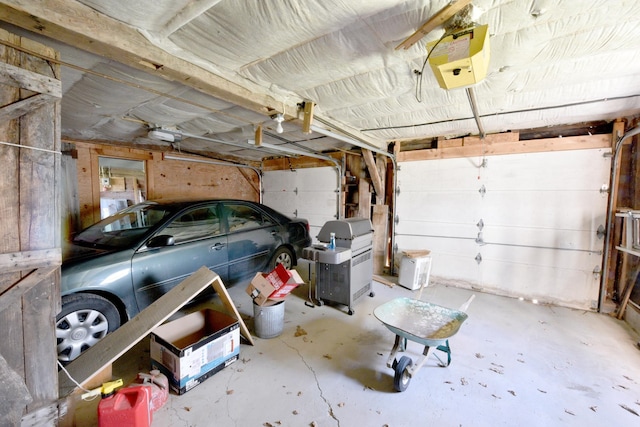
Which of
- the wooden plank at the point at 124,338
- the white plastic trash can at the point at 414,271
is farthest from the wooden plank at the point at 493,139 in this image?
the wooden plank at the point at 124,338

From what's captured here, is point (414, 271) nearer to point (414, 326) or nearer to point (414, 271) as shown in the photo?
point (414, 271)

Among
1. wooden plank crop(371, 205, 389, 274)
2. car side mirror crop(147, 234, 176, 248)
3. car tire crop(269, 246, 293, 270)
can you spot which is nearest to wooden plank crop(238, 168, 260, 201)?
car tire crop(269, 246, 293, 270)

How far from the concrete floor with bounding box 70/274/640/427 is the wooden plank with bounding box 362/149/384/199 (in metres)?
2.32

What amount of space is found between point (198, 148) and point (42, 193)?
12.5 ft

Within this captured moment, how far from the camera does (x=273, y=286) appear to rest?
2367 mm

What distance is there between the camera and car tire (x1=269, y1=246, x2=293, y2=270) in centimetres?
372

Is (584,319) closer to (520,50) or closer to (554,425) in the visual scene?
(554,425)

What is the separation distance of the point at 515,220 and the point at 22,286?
461 cm

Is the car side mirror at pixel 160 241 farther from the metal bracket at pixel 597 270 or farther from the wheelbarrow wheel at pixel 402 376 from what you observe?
the metal bracket at pixel 597 270

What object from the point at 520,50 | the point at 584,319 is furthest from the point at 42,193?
the point at 584,319

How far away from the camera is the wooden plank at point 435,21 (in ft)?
3.96

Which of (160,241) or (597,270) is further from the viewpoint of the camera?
(597,270)

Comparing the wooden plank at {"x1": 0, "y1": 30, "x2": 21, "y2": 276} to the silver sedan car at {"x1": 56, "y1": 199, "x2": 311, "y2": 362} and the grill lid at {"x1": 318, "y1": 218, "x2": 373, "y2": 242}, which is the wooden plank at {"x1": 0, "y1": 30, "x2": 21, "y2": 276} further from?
the grill lid at {"x1": 318, "y1": 218, "x2": 373, "y2": 242}

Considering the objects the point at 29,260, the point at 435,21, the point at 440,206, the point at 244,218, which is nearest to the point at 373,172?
the point at 440,206
